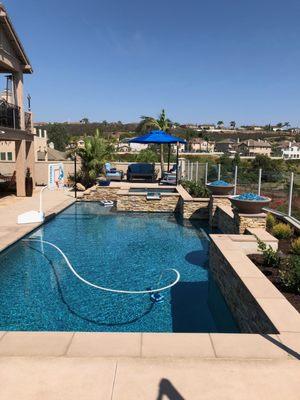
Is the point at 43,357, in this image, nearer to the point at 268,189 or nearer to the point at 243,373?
the point at 243,373

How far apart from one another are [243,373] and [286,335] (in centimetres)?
96

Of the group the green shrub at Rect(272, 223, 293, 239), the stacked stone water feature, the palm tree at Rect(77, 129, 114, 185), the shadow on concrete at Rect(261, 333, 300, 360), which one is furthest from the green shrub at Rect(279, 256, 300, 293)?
the palm tree at Rect(77, 129, 114, 185)

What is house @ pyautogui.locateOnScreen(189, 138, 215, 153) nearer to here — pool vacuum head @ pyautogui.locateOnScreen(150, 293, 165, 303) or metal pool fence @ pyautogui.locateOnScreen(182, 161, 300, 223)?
metal pool fence @ pyautogui.locateOnScreen(182, 161, 300, 223)

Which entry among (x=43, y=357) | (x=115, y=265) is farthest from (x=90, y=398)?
(x=115, y=265)

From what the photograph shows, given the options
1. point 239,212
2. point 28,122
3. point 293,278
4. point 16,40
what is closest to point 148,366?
point 293,278

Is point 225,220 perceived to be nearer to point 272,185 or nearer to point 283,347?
point 272,185

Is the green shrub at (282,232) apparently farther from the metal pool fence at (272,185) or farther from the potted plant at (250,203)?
the metal pool fence at (272,185)

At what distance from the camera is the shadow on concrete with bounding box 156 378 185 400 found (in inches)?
124

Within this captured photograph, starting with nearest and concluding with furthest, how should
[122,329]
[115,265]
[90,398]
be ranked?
[90,398], [122,329], [115,265]

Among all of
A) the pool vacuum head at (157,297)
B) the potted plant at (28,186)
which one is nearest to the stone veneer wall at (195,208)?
the pool vacuum head at (157,297)

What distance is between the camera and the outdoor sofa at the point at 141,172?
23.9 meters

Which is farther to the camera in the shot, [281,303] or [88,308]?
[88,308]

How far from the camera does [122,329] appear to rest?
18.9 feet

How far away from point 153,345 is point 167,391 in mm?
765
